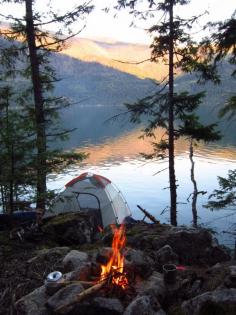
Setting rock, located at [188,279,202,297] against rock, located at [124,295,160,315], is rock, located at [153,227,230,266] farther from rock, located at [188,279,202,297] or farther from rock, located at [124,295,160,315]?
rock, located at [124,295,160,315]

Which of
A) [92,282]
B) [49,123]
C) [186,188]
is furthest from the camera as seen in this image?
[186,188]

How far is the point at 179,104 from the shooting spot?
17453mm

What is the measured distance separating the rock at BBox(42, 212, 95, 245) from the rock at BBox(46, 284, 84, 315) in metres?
5.33

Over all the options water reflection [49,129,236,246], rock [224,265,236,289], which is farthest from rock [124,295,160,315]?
water reflection [49,129,236,246]

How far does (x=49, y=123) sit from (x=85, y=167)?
1641 inches

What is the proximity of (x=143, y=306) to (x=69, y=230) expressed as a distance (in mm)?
6506

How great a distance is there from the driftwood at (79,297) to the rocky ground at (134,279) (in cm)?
4

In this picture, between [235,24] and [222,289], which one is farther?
[235,24]

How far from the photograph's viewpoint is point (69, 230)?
12336 millimetres

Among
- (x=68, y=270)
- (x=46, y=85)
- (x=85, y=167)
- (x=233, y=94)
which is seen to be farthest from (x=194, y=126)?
(x=85, y=167)

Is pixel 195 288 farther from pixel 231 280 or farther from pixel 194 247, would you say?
pixel 194 247

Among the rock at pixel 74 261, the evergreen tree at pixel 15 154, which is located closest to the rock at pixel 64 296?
the rock at pixel 74 261

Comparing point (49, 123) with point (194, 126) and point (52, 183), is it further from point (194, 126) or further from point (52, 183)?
point (52, 183)

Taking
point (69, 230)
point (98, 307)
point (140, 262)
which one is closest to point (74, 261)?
point (140, 262)
